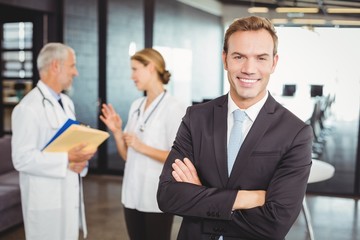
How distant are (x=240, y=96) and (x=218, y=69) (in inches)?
189

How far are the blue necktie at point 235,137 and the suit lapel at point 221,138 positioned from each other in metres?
0.02

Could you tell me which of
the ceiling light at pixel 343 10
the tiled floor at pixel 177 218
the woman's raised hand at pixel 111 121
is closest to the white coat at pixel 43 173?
the woman's raised hand at pixel 111 121

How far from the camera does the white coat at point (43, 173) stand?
8.36 feet

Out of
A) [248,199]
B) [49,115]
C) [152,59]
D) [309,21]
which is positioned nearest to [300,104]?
[309,21]

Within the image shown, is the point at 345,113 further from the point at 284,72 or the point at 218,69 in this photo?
the point at 218,69

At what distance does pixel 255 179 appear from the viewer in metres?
1.52

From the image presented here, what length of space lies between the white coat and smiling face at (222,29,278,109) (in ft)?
4.66

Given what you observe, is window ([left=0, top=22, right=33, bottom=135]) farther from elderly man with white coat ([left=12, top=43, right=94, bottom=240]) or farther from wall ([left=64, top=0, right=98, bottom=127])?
elderly man with white coat ([left=12, top=43, right=94, bottom=240])

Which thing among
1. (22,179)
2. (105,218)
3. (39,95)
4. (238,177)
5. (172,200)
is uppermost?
(39,95)

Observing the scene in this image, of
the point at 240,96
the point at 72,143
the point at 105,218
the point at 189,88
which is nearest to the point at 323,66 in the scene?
the point at 189,88

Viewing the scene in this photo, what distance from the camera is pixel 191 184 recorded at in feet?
5.23

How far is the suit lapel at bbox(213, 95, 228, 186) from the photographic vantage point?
1.54 metres

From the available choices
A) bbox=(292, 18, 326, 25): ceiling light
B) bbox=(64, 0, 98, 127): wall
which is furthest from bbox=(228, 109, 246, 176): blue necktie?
bbox=(64, 0, 98, 127): wall

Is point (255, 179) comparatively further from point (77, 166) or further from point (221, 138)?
point (77, 166)
